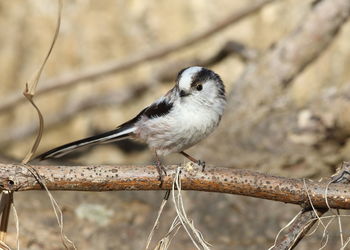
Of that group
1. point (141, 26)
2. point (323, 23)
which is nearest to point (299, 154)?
point (323, 23)

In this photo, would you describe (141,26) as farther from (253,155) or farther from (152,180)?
(152,180)

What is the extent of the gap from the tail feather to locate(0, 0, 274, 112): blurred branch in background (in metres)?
1.79

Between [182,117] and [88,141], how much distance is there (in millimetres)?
425

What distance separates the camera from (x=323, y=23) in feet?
14.4

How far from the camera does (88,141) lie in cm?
287

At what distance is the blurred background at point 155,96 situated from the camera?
3.74m

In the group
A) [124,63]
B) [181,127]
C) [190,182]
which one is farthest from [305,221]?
[124,63]

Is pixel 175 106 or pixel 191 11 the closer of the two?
pixel 175 106

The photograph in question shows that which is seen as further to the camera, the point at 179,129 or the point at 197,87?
the point at 197,87

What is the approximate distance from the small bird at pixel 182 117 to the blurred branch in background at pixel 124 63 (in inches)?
65.3

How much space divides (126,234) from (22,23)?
2400mm

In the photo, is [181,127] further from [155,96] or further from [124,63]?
[155,96]

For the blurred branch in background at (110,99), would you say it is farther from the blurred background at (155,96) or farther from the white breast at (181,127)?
the white breast at (181,127)

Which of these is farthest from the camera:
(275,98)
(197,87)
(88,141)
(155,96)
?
(155,96)
